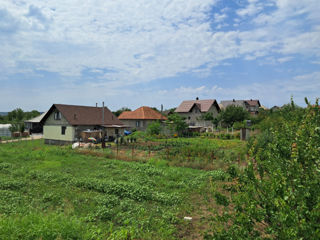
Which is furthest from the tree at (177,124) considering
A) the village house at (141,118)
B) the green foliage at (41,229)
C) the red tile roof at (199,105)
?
the green foliage at (41,229)

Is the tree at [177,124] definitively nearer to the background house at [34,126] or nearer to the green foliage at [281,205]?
the background house at [34,126]

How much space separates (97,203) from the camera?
24.1 ft

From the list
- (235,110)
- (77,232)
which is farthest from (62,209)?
(235,110)

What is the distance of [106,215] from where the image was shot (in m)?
6.28

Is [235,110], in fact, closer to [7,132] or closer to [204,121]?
[204,121]

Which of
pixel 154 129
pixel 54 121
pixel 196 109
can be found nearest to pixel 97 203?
pixel 54 121

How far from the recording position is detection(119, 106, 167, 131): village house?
41.5 meters

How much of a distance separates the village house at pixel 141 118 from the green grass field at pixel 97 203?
28.9m

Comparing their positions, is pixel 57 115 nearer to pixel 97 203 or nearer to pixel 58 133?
pixel 58 133

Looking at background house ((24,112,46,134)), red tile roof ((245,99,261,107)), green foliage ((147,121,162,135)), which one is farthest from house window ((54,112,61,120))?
red tile roof ((245,99,261,107))

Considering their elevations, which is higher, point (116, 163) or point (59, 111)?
Answer: point (59, 111)

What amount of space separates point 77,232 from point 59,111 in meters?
23.6

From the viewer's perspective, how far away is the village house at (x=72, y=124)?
84.4 ft

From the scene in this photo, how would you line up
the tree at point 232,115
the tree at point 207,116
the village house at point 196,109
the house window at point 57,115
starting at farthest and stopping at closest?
1. the village house at point 196,109
2. the tree at point 207,116
3. the tree at point 232,115
4. the house window at point 57,115
